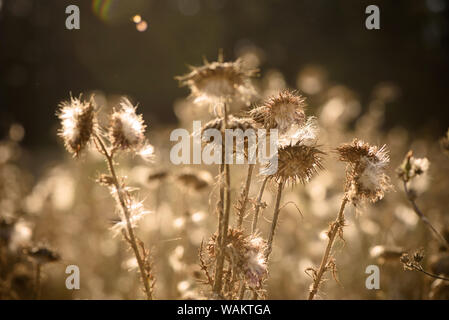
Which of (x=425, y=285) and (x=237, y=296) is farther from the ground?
(x=237, y=296)

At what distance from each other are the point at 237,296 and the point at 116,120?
1.00 meters

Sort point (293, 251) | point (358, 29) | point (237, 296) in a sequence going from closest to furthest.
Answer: point (237, 296) → point (293, 251) → point (358, 29)

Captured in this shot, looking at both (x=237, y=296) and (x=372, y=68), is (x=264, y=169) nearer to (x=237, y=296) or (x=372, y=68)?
(x=237, y=296)

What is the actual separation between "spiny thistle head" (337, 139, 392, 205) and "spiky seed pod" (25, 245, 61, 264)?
188 cm

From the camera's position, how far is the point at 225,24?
13977 mm

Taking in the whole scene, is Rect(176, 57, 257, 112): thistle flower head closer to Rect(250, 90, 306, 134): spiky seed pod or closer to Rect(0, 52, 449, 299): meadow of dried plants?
Rect(0, 52, 449, 299): meadow of dried plants

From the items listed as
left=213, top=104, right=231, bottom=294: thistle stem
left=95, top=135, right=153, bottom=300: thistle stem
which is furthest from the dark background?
left=213, top=104, right=231, bottom=294: thistle stem

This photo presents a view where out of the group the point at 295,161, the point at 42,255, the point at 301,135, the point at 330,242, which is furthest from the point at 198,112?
the point at 330,242

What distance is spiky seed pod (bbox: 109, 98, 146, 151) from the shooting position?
166 centimetres

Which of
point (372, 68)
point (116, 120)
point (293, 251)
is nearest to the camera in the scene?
point (116, 120)

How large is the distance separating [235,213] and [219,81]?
2.28 feet

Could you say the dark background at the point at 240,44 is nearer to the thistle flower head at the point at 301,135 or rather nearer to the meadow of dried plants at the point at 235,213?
the meadow of dried plants at the point at 235,213

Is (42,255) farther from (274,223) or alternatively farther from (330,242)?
(330,242)
